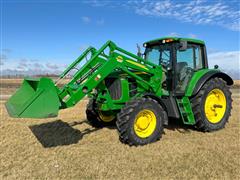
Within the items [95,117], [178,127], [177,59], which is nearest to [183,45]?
[177,59]

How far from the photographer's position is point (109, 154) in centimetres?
528

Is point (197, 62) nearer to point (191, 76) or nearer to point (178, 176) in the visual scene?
point (191, 76)

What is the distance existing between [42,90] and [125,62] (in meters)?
1.99

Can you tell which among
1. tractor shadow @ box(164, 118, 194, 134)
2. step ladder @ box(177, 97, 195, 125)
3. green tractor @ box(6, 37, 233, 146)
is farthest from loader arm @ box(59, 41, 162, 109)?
tractor shadow @ box(164, 118, 194, 134)

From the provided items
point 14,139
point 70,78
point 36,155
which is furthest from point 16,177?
point 70,78

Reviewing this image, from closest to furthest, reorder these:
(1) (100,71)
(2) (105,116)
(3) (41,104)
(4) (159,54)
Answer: (3) (41,104), (1) (100,71), (4) (159,54), (2) (105,116)

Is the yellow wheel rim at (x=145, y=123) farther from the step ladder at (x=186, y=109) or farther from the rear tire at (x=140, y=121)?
the step ladder at (x=186, y=109)

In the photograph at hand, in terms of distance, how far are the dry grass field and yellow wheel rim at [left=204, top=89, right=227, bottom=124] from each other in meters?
0.43

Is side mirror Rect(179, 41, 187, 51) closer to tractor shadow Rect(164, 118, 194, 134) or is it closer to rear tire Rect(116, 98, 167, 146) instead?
rear tire Rect(116, 98, 167, 146)

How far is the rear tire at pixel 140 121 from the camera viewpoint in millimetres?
5684

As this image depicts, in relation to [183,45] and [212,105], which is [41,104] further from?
[212,105]

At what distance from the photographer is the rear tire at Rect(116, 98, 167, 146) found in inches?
224

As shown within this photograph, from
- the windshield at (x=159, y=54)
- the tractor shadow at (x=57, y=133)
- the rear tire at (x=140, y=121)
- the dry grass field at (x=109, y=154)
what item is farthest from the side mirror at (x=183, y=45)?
the tractor shadow at (x=57, y=133)

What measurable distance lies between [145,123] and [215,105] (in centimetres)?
236
